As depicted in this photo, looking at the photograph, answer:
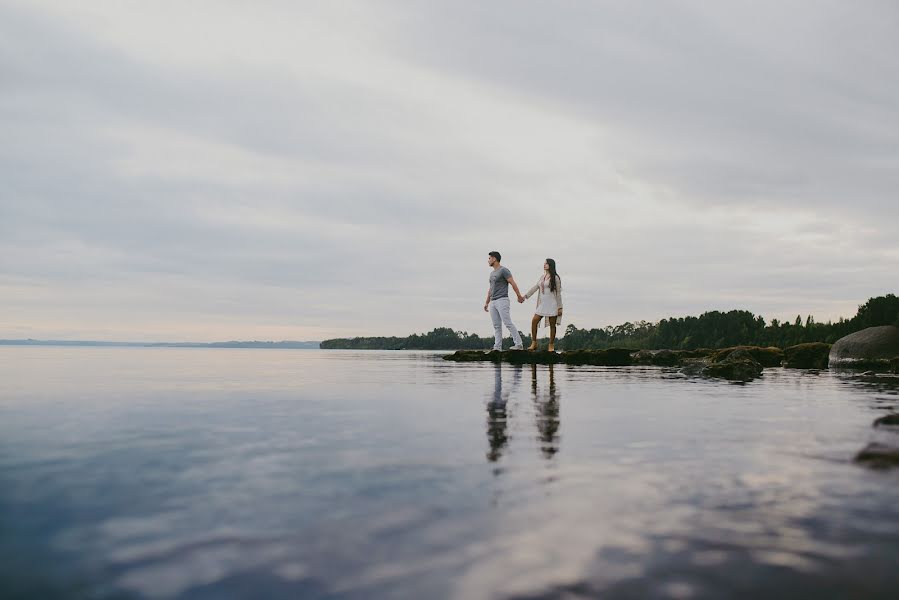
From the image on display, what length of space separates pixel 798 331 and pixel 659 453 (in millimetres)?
38444

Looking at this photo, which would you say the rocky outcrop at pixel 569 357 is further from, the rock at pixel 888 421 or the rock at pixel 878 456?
the rock at pixel 878 456

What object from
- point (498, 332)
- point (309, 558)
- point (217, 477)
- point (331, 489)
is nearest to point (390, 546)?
point (309, 558)

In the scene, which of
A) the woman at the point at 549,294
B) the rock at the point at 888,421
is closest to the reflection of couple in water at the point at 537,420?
the rock at the point at 888,421

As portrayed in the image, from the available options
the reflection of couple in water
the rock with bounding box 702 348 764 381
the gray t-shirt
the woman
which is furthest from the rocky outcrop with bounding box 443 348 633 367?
the reflection of couple in water

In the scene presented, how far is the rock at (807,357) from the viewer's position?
73.7 ft

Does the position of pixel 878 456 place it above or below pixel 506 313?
below

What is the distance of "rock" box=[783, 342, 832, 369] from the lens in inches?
885

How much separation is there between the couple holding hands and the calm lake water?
46.5 ft

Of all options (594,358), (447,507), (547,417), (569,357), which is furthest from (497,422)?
(594,358)

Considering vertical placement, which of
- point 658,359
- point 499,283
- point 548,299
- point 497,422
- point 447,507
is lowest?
point 447,507

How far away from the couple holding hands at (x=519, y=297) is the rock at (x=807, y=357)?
28.7 feet

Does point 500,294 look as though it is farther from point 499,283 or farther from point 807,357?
point 807,357

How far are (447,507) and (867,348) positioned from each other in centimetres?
2325

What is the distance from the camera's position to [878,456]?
4.75 m
